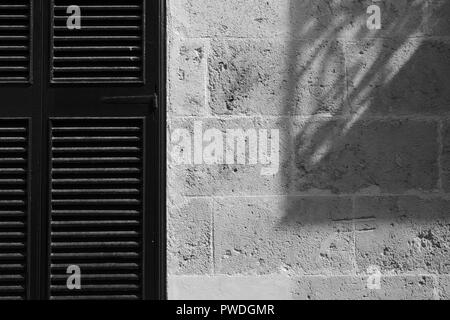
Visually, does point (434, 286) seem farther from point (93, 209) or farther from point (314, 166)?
point (93, 209)

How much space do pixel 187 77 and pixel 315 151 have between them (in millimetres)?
814

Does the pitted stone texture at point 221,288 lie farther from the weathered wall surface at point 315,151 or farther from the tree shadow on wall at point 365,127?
the tree shadow on wall at point 365,127

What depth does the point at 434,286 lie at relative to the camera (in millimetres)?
5664

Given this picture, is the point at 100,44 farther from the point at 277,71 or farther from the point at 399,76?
the point at 399,76

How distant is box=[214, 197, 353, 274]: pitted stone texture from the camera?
5.65 metres

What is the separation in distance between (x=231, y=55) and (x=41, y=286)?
1637 mm

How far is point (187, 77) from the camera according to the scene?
5.73 m

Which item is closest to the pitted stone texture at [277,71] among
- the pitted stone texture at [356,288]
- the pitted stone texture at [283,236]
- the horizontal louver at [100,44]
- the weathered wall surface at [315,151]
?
the weathered wall surface at [315,151]

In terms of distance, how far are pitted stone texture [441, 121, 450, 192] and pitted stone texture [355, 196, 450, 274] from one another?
0.34 ft

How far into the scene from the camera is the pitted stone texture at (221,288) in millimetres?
5617

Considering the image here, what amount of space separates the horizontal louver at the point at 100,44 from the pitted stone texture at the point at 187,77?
0.59ft

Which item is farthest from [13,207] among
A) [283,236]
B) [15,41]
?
[283,236]
